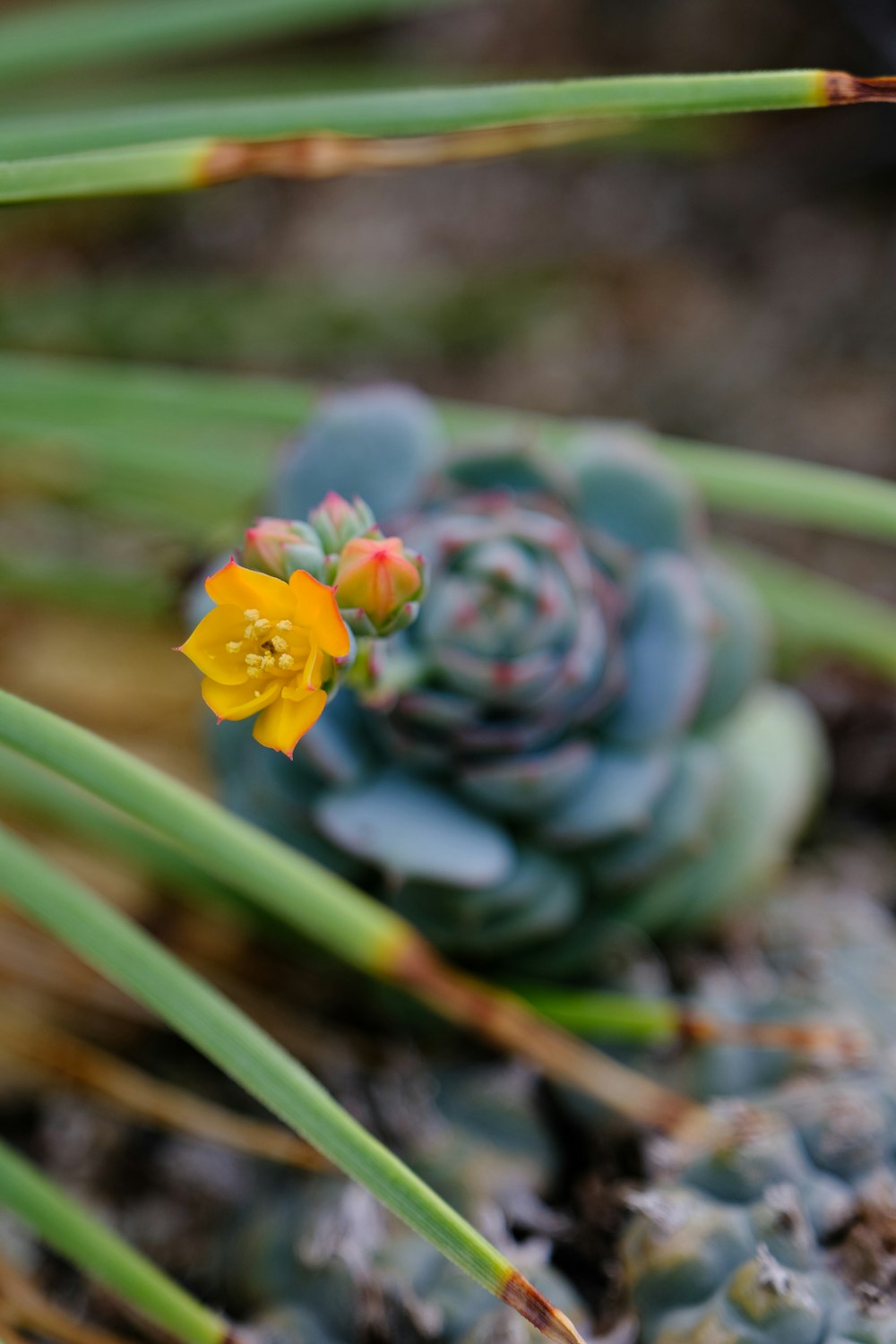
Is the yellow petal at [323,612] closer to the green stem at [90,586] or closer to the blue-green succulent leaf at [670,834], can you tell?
the blue-green succulent leaf at [670,834]

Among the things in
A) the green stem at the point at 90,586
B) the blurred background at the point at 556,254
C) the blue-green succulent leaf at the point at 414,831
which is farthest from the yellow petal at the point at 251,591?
the blurred background at the point at 556,254

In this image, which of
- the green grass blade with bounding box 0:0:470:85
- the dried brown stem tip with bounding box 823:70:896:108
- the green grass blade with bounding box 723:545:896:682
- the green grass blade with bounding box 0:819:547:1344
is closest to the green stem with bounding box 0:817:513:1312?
the green grass blade with bounding box 0:819:547:1344

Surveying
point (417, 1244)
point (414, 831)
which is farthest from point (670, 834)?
point (417, 1244)

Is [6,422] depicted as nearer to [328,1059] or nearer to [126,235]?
[328,1059]

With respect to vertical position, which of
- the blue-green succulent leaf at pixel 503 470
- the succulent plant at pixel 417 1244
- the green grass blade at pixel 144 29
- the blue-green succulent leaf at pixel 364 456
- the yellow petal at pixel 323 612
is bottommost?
the succulent plant at pixel 417 1244

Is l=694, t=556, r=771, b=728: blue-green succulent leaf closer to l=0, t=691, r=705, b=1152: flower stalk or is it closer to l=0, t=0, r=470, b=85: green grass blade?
l=0, t=691, r=705, b=1152: flower stalk
